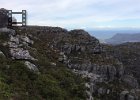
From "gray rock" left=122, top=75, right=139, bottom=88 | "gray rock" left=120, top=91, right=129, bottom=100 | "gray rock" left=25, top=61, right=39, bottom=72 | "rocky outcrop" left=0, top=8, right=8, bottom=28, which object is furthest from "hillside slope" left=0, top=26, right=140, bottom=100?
"gray rock" left=122, top=75, right=139, bottom=88

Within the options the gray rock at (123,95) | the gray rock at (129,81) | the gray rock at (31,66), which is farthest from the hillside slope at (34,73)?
the gray rock at (129,81)

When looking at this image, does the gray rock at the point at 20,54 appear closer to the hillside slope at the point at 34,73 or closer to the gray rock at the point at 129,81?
the hillside slope at the point at 34,73

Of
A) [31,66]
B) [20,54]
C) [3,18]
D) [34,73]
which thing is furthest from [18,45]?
[3,18]

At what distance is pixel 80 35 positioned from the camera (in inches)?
3182

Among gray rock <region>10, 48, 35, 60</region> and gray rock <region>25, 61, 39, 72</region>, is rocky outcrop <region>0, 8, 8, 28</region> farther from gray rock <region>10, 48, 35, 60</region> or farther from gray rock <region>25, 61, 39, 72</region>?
gray rock <region>25, 61, 39, 72</region>

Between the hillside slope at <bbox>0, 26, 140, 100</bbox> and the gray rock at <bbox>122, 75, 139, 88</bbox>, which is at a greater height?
the hillside slope at <bbox>0, 26, 140, 100</bbox>

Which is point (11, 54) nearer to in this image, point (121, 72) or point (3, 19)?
point (3, 19)

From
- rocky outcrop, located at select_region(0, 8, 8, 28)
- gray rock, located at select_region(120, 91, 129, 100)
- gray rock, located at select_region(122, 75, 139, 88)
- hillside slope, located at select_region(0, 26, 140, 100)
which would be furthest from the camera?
gray rock, located at select_region(122, 75, 139, 88)

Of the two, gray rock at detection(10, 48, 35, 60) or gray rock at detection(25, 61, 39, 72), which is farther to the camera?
gray rock at detection(10, 48, 35, 60)

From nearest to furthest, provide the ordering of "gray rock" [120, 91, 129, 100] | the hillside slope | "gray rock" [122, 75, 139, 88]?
the hillside slope, "gray rock" [120, 91, 129, 100], "gray rock" [122, 75, 139, 88]

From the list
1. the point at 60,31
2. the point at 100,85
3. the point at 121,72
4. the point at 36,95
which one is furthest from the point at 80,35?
the point at 36,95

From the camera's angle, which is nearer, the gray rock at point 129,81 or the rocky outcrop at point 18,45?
the rocky outcrop at point 18,45

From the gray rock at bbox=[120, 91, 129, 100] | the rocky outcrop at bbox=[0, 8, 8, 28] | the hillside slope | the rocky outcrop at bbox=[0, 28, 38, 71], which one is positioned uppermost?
the rocky outcrop at bbox=[0, 8, 8, 28]

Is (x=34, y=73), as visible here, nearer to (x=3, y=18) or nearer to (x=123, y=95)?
(x=3, y=18)
